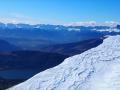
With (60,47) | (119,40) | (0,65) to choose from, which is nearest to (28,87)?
(119,40)

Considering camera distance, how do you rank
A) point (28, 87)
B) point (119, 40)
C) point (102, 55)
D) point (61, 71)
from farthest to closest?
point (119, 40)
point (102, 55)
point (61, 71)
point (28, 87)

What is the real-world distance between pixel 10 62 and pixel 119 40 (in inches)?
4757

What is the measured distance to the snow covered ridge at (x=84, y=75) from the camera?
20.5ft

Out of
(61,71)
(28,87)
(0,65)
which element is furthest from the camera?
(0,65)

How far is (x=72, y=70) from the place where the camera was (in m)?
6.84

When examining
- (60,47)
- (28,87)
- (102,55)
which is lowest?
(60,47)

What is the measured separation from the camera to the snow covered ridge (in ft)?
20.5

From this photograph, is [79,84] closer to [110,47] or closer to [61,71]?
[61,71]

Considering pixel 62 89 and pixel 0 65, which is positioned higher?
pixel 62 89

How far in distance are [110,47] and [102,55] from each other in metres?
0.71

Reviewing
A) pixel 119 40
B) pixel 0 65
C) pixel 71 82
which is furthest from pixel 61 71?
pixel 0 65

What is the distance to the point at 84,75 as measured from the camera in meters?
6.59

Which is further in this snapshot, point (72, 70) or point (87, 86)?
point (72, 70)

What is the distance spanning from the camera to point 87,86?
627 cm
